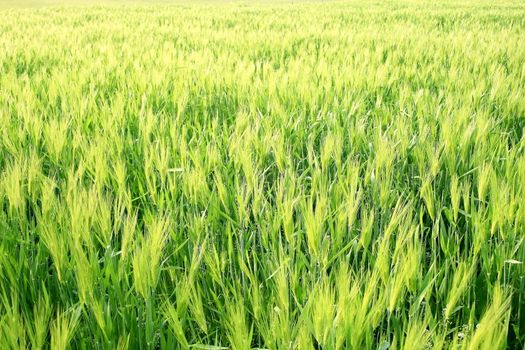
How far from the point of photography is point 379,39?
13.3 ft

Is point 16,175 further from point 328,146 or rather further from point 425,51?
point 425,51

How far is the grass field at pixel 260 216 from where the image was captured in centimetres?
54

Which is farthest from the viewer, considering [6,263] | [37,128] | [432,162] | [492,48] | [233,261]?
[492,48]

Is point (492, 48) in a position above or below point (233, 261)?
above

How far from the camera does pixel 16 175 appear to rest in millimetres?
824

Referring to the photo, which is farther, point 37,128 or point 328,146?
point 37,128

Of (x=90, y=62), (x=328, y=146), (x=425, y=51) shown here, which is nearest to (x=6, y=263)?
(x=328, y=146)

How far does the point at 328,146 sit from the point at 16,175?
654mm

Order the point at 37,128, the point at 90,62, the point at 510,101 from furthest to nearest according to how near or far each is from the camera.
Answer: the point at 90,62 → the point at 510,101 → the point at 37,128

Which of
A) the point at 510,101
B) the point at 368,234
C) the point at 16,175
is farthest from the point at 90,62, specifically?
the point at 368,234

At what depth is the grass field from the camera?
542 millimetres

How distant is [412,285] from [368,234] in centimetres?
12

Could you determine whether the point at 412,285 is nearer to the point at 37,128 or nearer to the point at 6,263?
the point at 6,263

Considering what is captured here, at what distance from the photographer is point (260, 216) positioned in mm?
777
